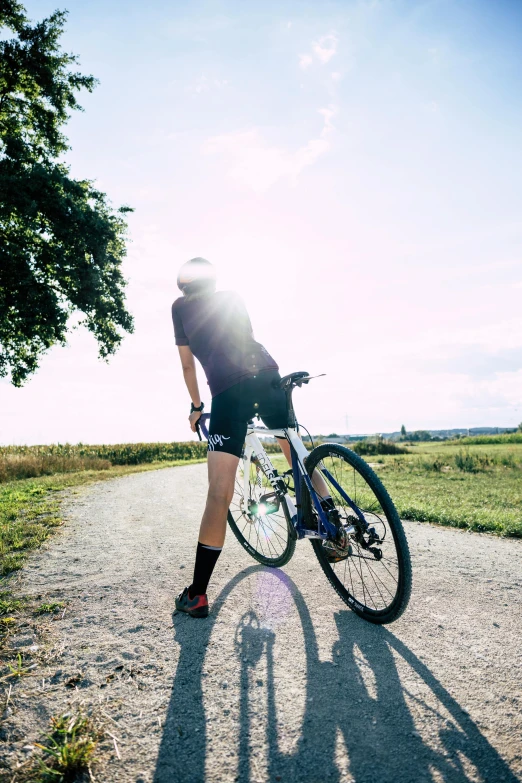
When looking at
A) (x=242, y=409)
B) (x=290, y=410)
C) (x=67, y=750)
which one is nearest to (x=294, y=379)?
(x=290, y=410)

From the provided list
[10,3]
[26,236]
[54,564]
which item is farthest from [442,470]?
[10,3]

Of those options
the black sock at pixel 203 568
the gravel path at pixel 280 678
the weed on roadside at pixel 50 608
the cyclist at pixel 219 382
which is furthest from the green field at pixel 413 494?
the cyclist at pixel 219 382

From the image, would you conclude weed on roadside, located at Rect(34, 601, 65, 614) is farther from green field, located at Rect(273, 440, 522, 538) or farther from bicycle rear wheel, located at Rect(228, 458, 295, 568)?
green field, located at Rect(273, 440, 522, 538)

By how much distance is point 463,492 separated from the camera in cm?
1043

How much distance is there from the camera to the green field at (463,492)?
6.20 meters

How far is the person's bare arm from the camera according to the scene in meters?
3.41

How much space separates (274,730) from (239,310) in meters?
2.54

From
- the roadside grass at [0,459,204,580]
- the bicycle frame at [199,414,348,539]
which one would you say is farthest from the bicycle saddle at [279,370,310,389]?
the roadside grass at [0,459,204,580]

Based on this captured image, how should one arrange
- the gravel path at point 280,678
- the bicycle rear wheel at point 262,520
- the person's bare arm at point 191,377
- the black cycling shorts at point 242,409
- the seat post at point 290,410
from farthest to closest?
the bicycle rear wheel at point 262,520, the person's bare arm at point 191,377, the seat post at point 290,410, the black cycling shorts at point 242,409, the gravel path at point 280,678

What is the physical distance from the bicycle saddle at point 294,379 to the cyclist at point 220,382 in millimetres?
76

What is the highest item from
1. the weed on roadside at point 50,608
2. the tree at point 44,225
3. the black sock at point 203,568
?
the tree at point 44,225

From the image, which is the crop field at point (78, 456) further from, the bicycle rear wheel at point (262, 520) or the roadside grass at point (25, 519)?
the bicycle rear wheel at point (262, 520)

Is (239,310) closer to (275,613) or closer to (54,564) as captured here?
(275,613)

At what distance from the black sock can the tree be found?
1393cm
